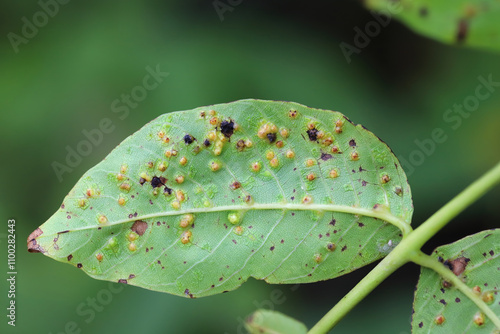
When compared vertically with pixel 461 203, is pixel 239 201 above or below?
above

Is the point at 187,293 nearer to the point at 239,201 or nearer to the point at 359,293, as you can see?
the point at 239,201

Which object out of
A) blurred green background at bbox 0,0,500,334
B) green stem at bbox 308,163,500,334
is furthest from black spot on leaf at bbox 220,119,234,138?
blurred green background at bbox 0,0,500,334

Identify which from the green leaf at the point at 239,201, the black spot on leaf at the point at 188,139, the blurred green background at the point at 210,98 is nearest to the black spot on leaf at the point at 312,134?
the green leaf at the point at 239,201

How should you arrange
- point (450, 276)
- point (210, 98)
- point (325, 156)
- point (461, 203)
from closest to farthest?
point (461, 203), point (450, 276), point (325, 156), point (210, 98)

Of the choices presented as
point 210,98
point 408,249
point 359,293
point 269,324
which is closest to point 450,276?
point 408,249

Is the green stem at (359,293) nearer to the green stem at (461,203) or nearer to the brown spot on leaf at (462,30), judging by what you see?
the green stem at (461,203)

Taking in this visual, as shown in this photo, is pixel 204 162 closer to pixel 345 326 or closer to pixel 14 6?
pixel 345 326

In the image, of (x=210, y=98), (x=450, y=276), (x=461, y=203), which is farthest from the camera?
(x=210, y=98)
